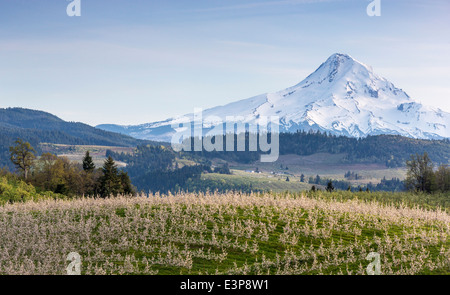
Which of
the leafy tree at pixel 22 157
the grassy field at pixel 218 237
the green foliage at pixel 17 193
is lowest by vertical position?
the green foliage at pixel 17 193

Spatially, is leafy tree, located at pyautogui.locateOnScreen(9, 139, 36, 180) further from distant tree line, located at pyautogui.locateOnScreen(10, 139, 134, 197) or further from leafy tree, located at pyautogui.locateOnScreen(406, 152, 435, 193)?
leafy tree, located at pyautogui.locateOnScreen(406, 152, 435, 193)

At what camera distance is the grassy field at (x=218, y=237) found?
2491 centimetres

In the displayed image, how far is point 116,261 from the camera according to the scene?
1026 inches

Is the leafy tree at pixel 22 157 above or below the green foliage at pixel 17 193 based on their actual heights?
above

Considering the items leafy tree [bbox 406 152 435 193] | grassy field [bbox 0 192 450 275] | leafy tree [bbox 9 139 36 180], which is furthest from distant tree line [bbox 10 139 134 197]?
leafy tree [bbox 406 152 435 193]

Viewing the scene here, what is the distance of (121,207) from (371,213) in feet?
58.6

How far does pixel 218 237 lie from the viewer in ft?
97.2

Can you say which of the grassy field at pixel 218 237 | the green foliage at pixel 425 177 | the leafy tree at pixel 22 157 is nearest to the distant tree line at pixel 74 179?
the leafy tree at pixel 22 157

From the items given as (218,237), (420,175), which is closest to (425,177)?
(420,175)

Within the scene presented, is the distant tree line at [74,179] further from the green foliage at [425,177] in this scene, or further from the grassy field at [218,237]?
the green foliage at [425,177]

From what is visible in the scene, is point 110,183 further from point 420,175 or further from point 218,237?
point 420,175

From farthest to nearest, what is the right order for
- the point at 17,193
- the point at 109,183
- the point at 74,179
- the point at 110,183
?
the point at 74,179 < the point at 110,183 < the point at 109,183 < the point at 17,193
